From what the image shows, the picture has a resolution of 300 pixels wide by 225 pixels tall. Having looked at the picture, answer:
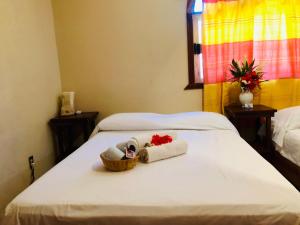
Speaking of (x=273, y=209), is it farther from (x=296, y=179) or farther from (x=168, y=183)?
(x=296, y=179)

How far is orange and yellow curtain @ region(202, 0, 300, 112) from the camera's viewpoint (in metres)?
2.83

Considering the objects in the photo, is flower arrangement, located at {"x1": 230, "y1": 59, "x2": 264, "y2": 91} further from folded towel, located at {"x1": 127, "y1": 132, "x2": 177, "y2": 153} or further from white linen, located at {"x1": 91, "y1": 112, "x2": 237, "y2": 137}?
folded towel, located at {"x1": 127, "y1": 132, "x2": 177, "y2": 153}

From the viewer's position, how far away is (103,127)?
8.68ft

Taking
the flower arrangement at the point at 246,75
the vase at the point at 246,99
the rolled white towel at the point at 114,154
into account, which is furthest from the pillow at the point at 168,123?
the rolled white towel at the point at 114,154

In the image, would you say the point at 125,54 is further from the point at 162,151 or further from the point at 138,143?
the point at 162,151

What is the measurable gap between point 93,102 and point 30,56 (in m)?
0.86

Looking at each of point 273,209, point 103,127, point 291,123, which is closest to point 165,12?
point 103,127

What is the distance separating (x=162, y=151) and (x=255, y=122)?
173 cm

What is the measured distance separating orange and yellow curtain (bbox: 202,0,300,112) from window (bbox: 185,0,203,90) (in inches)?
4.5

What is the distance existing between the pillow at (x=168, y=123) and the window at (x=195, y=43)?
0.57 metres

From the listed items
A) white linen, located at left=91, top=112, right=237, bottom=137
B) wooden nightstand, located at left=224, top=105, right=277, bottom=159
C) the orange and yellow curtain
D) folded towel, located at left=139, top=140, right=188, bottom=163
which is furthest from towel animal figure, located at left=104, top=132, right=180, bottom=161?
the orange and yellow curtain

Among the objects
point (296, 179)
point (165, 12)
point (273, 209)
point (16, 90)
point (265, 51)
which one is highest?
point (165, 12)

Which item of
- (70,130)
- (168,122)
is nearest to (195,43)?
(168,122)

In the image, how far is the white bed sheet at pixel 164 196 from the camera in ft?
3.93
